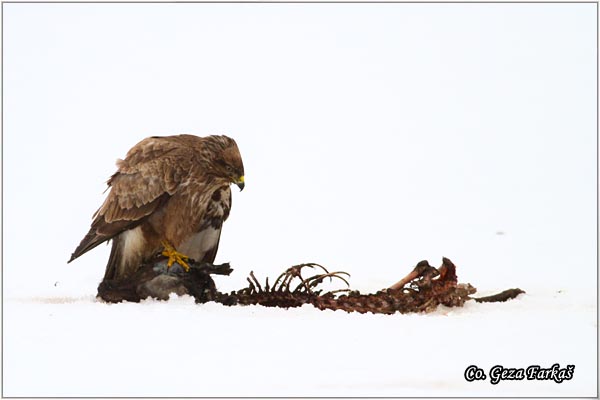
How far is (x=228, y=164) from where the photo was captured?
25.2ft

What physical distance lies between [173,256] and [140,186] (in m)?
0.71

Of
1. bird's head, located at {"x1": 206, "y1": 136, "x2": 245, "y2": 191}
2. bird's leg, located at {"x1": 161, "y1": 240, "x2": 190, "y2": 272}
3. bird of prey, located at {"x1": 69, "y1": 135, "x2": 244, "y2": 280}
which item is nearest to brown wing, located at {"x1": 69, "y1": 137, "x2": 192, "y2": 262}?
bird of prey, located at {"x1": 69, "y1": 135, "x2": 244, "y2": 280}

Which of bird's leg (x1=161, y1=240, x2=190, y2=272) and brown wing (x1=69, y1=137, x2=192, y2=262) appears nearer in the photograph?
bird's leg (x1=161, y1=240, x2=190, y2=272)

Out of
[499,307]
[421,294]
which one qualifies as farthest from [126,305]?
[499,307]

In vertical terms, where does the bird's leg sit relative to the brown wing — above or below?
below

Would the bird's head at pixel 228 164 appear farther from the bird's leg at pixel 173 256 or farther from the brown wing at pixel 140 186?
the bird's leg at pixel 173 256

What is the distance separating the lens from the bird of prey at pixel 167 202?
7.65 meters

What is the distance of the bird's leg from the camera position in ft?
24.4

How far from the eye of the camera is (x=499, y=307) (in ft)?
24.0

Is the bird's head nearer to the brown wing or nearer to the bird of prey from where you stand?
the bird of prey

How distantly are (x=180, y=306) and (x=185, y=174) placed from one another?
48.0 inches

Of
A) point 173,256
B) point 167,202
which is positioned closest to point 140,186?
point 167,202

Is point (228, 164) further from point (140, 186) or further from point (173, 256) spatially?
point (173, 256)

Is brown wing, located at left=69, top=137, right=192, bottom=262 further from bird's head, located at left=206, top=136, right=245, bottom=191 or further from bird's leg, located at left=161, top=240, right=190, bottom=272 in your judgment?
bird's leg, located at left=161, top=240, right=190, bottom=272
